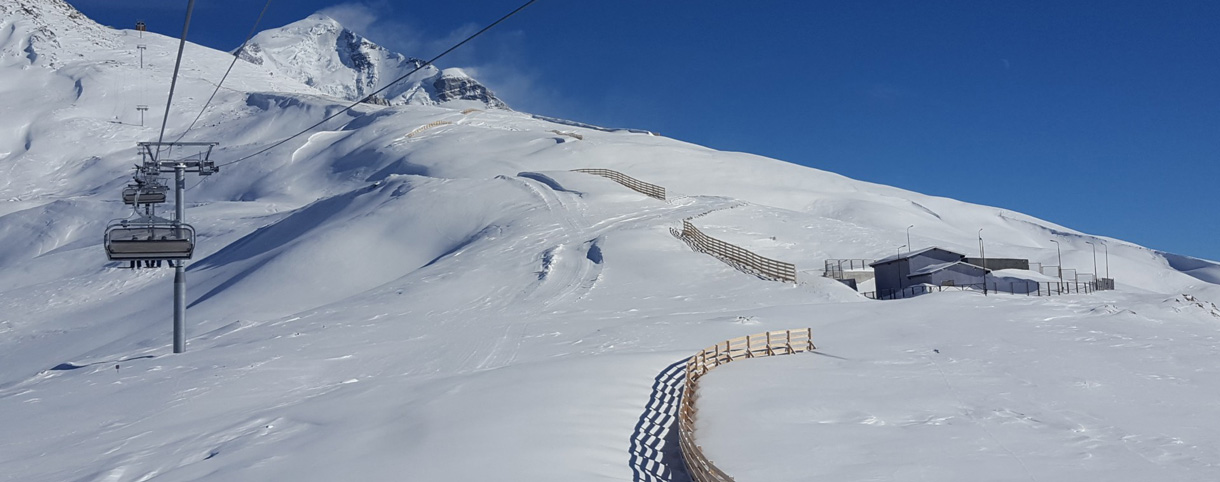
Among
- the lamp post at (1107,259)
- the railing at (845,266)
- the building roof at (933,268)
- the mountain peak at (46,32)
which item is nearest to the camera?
the building roof at (933,268)

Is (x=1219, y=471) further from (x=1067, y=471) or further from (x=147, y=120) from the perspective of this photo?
(x=147, y=120)

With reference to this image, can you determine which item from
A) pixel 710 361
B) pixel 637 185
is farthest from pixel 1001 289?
pixel 710 361

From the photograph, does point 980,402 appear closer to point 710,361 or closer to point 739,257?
point 710,361

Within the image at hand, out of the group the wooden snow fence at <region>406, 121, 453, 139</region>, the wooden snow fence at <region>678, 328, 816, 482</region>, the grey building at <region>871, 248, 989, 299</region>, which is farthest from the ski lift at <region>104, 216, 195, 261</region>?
the wooden snow fence at <region>406, 121, 453, 139</region>

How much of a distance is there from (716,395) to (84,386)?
17.3m

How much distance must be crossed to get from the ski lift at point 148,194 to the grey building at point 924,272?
31.4m

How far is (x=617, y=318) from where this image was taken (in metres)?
33.8

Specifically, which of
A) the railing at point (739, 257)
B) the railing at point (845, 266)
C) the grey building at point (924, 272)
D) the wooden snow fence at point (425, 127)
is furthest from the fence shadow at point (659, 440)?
the wooden snow fence at point (425, 127)

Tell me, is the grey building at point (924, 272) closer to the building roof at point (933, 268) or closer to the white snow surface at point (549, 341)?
the building roof at point (933, 268)

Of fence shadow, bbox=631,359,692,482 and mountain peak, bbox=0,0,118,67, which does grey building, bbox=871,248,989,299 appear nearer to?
fence shadow, bbox=631,359,692,482

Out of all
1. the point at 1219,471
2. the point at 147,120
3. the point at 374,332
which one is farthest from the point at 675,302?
the point at 147,120

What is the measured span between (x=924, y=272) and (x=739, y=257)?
876 centimetres

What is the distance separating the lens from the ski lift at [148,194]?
2828 cm

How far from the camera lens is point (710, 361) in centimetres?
2531
